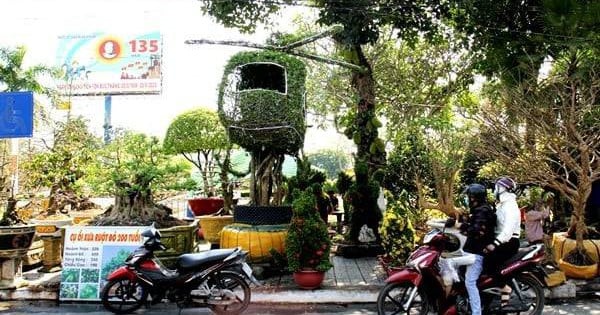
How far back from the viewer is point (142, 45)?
29.1 m

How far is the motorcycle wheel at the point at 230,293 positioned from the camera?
642cm

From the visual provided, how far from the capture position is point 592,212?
10414mm

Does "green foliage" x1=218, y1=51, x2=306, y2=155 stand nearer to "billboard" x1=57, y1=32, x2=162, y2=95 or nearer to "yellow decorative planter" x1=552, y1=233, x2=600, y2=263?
"yellow decorative planter" x1=552, y1=233, x2=600, y2=263

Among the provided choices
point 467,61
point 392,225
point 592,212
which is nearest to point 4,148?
point 392,225

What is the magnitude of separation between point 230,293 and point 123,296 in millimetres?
1453

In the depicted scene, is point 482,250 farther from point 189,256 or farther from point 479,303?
point 189,256

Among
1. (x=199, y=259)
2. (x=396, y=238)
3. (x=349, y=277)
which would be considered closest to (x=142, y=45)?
(x=349, y=277)

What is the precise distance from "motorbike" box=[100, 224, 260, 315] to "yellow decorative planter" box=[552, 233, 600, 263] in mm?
4910

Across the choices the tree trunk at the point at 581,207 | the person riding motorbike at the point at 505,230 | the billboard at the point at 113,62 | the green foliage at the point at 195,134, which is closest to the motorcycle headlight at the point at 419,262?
the person riding motorbike at the point at 505,230

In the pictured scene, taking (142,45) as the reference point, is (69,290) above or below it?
below

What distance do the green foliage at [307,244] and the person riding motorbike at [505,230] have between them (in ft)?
7.42

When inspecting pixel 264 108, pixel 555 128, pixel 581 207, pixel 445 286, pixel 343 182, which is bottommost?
pixel 445 286

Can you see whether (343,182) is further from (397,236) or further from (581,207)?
(581,207)

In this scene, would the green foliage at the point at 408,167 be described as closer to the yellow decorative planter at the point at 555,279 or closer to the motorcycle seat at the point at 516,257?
the yellow decorative planter at the point at 555,279
